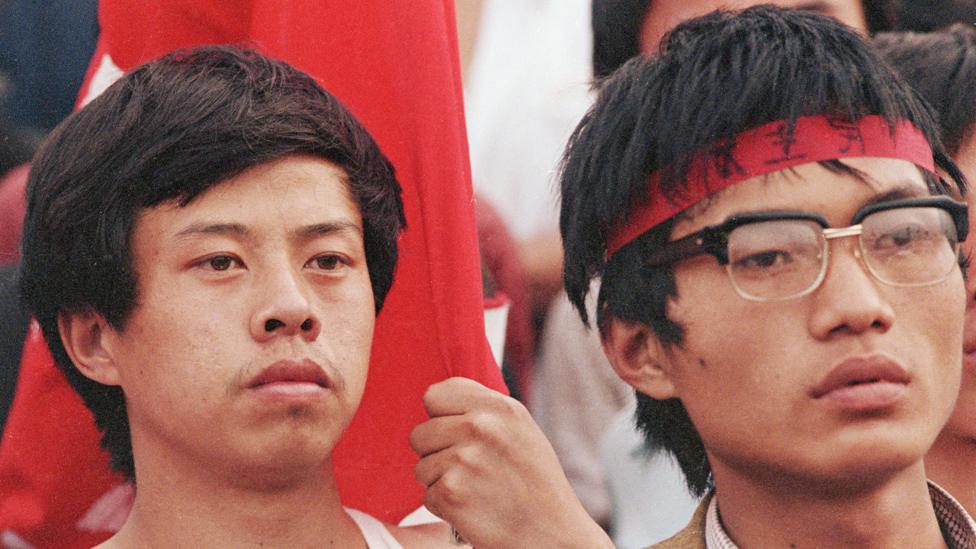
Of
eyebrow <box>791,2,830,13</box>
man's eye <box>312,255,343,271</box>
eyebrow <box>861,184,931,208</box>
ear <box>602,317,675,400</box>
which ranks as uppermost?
eyebrow <box>791,2,830,13</box>

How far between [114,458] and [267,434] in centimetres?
63

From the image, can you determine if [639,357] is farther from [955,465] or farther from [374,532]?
[955,465]

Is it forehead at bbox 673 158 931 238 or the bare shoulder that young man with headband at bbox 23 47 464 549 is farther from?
forehead at bbox 673 158 931 238

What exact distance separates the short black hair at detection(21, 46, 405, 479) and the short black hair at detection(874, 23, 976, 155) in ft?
4.13

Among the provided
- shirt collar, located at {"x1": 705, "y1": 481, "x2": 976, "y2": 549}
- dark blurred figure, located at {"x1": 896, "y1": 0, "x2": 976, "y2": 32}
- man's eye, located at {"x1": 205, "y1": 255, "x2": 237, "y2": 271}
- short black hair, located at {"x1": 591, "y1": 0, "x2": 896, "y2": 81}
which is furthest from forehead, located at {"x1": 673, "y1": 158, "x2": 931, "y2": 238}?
dark blurred figure, located at {"x1": 896, "y1": 0, "x2": 976, "y2": 32}

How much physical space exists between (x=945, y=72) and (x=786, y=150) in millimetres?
874

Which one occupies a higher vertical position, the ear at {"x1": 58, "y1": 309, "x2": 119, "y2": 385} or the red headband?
the red headband

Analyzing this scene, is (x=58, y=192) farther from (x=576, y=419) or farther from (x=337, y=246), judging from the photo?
(x=576, y=419)

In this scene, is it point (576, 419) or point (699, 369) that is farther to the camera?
point (576, 419)

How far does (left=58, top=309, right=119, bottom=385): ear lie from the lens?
115 inches

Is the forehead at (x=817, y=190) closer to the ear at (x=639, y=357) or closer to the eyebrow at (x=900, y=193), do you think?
the eyebrow at (x=900, y=193)

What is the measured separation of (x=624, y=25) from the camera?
4211 millimetres

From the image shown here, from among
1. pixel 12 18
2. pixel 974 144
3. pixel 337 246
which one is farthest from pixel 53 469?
pixel 974 144

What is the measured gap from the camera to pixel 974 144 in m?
3.38
